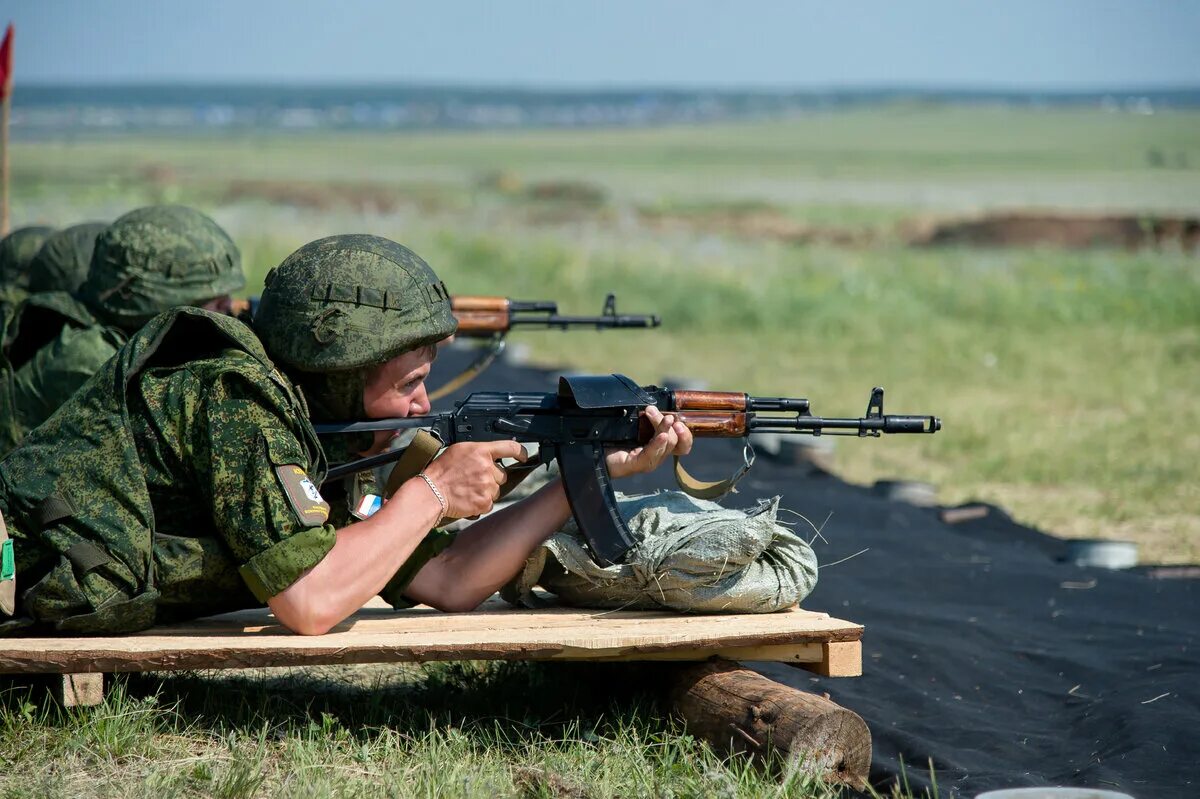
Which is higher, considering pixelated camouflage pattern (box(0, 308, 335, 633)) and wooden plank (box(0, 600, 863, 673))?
pixelated camouflage pattern (box(0, 308, 335, 633))

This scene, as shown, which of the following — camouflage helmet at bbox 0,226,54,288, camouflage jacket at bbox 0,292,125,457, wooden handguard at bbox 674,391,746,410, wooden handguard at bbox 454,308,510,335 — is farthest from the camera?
wooden handguard at bbox 454,308,510,335

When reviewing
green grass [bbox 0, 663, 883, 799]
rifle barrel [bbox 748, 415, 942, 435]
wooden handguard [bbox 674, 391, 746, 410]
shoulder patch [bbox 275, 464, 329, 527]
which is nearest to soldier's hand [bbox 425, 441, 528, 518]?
shoulder patch [bbox 275, 464, 329, 527]

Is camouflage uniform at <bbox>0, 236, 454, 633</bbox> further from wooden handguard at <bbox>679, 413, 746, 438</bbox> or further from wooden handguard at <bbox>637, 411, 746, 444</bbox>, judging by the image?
wooden handguard at <bbox>679, 413, 746, 438</bbox>

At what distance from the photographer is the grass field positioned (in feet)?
14.1

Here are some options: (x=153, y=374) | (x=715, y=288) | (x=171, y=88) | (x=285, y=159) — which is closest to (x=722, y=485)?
(x=153, y=374)

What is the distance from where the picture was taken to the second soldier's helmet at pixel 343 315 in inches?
175

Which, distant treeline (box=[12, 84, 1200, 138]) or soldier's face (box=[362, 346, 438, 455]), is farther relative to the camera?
distant treeline (box=[12, 84, 1200, 138])

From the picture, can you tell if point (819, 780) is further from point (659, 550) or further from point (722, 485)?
point (722, 485)

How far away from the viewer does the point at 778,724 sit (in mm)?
4164

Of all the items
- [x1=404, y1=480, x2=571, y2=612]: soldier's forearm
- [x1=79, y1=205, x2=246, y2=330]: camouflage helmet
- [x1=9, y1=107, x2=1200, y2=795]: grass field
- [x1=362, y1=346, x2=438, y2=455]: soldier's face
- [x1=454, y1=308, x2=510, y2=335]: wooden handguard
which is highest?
[x1=79, y1=205, x2=246, y2=330]: camouflage helmet

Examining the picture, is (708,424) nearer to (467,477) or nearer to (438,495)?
(467,477)

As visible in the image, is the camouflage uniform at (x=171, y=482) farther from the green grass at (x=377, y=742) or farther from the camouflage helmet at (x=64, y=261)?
the camouflage helmet at (x=64, y=261)

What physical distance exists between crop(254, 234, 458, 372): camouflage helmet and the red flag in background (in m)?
7.50

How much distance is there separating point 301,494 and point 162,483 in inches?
18.6
